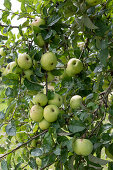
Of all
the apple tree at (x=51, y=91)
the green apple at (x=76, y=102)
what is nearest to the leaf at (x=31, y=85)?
the apple tree at (x=51, y=91)

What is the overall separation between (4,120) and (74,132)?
15.6 inches

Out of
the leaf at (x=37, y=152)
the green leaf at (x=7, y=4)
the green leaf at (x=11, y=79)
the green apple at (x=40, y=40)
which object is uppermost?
the green leaf at (x=7, y=4)

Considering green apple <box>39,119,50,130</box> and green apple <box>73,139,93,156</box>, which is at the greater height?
green apple <box>39,119,50,130</box>

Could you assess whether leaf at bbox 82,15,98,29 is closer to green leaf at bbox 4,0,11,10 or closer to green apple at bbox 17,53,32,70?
green apple at bbox 17,53,32,70

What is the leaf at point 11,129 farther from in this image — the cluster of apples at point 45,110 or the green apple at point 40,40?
the green apple at point 40,40

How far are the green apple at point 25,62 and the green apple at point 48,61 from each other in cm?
6

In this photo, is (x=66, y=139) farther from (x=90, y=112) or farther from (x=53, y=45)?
(x=53, y=45)

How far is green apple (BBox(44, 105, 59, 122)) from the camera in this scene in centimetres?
90

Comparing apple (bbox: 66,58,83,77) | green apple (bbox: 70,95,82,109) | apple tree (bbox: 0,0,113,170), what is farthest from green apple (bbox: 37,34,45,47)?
green apple (bbox: 70,95,82,109)

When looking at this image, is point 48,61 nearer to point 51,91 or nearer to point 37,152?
point 51,91

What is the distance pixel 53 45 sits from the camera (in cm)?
96

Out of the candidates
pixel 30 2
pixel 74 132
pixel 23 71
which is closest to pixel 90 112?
pixel 74 132

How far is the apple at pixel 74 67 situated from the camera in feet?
3.79

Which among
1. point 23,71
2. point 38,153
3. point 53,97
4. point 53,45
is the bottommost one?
point 38,153
